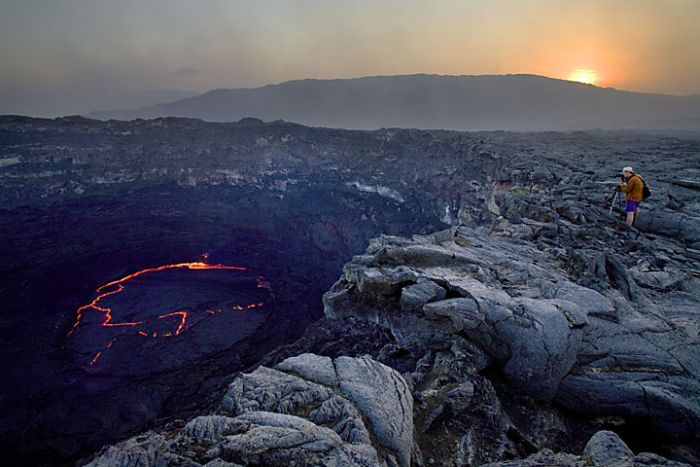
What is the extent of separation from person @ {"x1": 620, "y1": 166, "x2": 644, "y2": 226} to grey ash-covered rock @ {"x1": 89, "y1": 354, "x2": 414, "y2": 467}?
1265 centimetres

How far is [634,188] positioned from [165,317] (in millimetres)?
30925

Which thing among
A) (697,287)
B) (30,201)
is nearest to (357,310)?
(697,287)

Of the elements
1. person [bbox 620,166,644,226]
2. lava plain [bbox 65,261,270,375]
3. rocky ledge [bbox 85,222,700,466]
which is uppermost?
person [bbox 620,166,644,226]

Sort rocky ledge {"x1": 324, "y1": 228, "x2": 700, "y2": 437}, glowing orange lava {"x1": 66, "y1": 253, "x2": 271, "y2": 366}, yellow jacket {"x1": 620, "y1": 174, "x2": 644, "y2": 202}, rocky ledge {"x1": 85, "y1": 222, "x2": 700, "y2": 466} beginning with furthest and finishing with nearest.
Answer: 1. glowing orange lava {"x1": 66, "y1": 253, "x2": 271, "y2": 366}
2. yellow jacket {"x1": 620, "y1": 174, "x2": 644, "y2": 202}
3. rocky ledge {"x1": 324, "y1": 228, "x2": 700, "y2": 437}
4. rocky ledge {"x1": 85, "y1": 222, "x2": 700, "y2": 466}

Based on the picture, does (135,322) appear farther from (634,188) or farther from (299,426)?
(634,188)

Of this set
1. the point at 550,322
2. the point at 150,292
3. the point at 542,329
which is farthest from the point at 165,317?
the point at 550,322

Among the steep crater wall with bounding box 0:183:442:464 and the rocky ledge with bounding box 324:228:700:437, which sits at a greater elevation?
the rocky ledge with bounding box 324:228:700:437

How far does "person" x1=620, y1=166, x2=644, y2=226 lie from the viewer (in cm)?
1290

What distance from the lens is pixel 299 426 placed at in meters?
5.12

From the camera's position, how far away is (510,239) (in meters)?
13.1

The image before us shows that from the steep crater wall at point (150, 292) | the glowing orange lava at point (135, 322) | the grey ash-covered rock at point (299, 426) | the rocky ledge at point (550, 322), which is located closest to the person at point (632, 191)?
the rocky ledge at point (550, 322)

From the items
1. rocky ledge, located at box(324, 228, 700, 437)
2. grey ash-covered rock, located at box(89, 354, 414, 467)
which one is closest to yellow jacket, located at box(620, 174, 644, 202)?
rocky ledge, located at box(324, 228, 700, 437)

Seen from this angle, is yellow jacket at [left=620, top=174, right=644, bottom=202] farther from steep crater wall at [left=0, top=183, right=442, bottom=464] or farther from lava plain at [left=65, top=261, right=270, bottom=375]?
lava plain at [left=65, top=261, right=270, bottom=375]

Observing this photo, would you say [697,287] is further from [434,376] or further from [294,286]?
[294,286]
